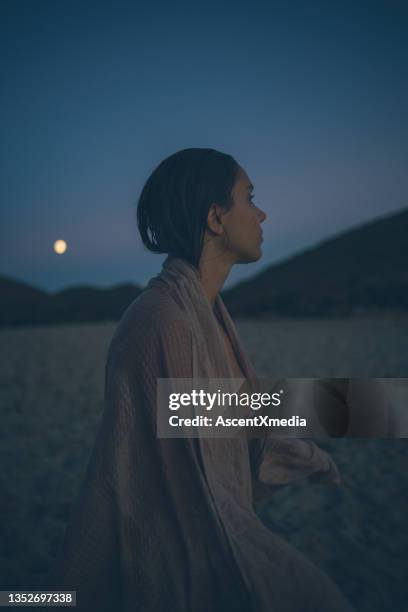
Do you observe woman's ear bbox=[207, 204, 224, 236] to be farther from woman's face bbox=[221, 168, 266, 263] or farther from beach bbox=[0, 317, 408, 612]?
beach bbox=[0, 317, 408, 612]

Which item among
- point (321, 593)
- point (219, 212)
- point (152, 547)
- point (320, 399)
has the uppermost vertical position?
point (219, 212)

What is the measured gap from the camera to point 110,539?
1185 mm

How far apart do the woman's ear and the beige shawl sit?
6.6 inches

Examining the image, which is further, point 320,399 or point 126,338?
point 320,399

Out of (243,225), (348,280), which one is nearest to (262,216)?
(243,225)

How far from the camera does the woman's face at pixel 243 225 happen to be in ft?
4.23

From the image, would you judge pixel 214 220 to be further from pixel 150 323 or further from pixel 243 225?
pixel 150 323

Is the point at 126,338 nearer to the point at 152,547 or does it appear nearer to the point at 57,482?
the point at 152,547

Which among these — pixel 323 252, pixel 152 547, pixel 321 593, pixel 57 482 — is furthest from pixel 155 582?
pixel 323 252

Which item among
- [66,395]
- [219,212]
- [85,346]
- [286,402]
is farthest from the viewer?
[85,346]

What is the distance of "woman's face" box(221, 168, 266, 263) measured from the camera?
1290mm

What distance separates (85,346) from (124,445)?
1345 centimetres

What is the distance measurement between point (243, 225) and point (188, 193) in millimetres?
169

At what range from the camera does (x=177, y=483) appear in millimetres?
1158
